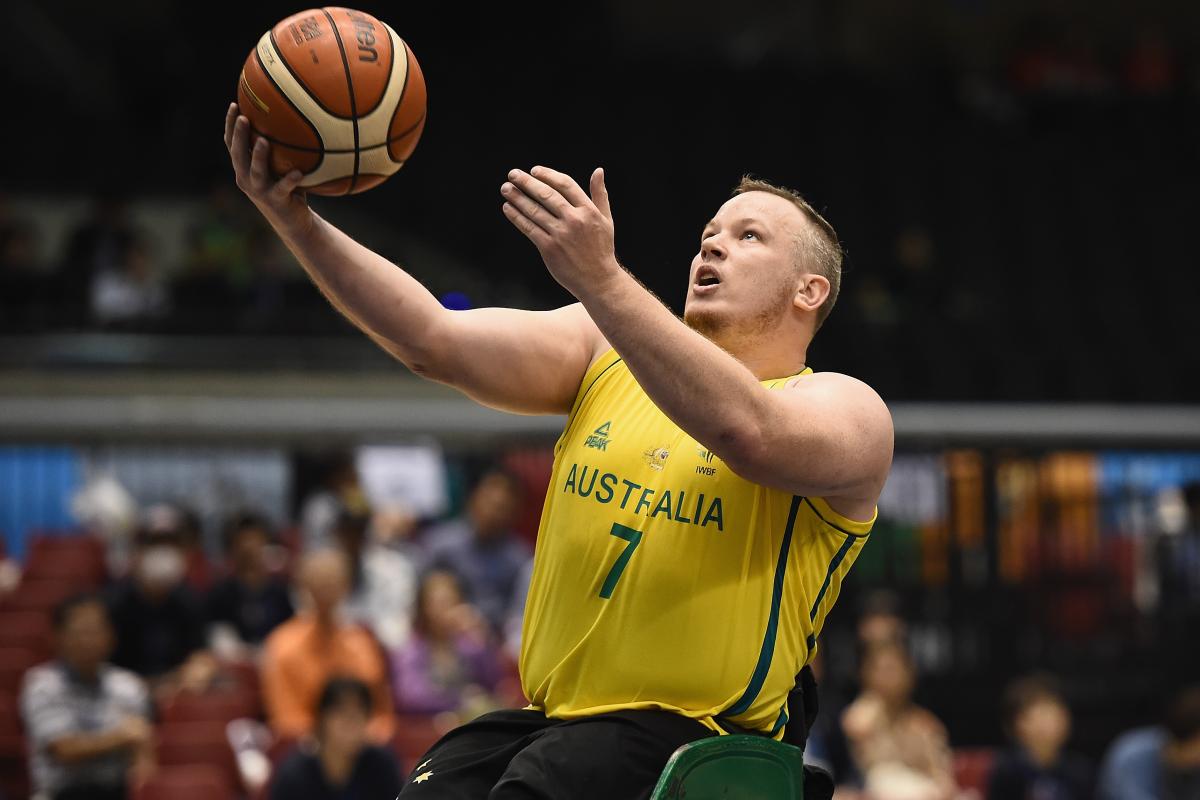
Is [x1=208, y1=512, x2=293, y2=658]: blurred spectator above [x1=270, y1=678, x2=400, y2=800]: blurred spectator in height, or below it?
above

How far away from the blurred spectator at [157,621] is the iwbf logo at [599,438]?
571 cm

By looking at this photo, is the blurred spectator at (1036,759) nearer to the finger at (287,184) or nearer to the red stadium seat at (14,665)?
the red stadium seat at (14,665)

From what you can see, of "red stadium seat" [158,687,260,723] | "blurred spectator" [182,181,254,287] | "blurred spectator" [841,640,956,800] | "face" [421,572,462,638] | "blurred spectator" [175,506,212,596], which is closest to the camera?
"red stadium seat" [158,687,260,723]

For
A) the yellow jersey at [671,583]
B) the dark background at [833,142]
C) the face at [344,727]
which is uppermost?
the dark background at [833,142]

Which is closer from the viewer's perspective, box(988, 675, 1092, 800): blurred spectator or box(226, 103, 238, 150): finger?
box(226, 103, 238, 150): finger

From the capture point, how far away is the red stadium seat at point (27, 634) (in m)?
8.75

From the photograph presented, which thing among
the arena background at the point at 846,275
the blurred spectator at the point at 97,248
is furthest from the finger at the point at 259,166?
the blurred spectator at the point at 97,248

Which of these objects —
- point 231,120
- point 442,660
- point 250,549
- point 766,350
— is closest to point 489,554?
point 442,660

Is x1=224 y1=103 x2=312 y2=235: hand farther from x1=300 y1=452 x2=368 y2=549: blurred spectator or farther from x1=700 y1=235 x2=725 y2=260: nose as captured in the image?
x1=300 y1=452 x2=368 y2=549: blurred spectator

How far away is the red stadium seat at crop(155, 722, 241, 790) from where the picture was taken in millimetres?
7512

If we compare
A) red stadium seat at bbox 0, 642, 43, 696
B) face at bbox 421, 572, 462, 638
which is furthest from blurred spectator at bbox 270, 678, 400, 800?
red stadium seat at bbox 0, 642, 43, 696

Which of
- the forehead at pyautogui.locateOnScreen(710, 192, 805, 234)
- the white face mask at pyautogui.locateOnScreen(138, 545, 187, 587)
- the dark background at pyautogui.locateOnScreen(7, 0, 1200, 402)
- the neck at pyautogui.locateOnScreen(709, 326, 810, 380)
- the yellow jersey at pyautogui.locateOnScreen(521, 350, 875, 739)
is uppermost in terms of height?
the dark background at pyautogui.locateOnScreen(7, 0, 1200, 402)

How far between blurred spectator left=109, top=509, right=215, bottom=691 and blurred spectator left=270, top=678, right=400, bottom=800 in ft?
6.53

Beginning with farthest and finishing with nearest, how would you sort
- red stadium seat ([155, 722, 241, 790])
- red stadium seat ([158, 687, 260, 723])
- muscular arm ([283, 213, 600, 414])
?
1. red stadium seat ([158, 687, 260, 723])
2. red stadium seat ([155, 722, 241, 790])
3. muscular arm ([283, 213, 600, 414])
